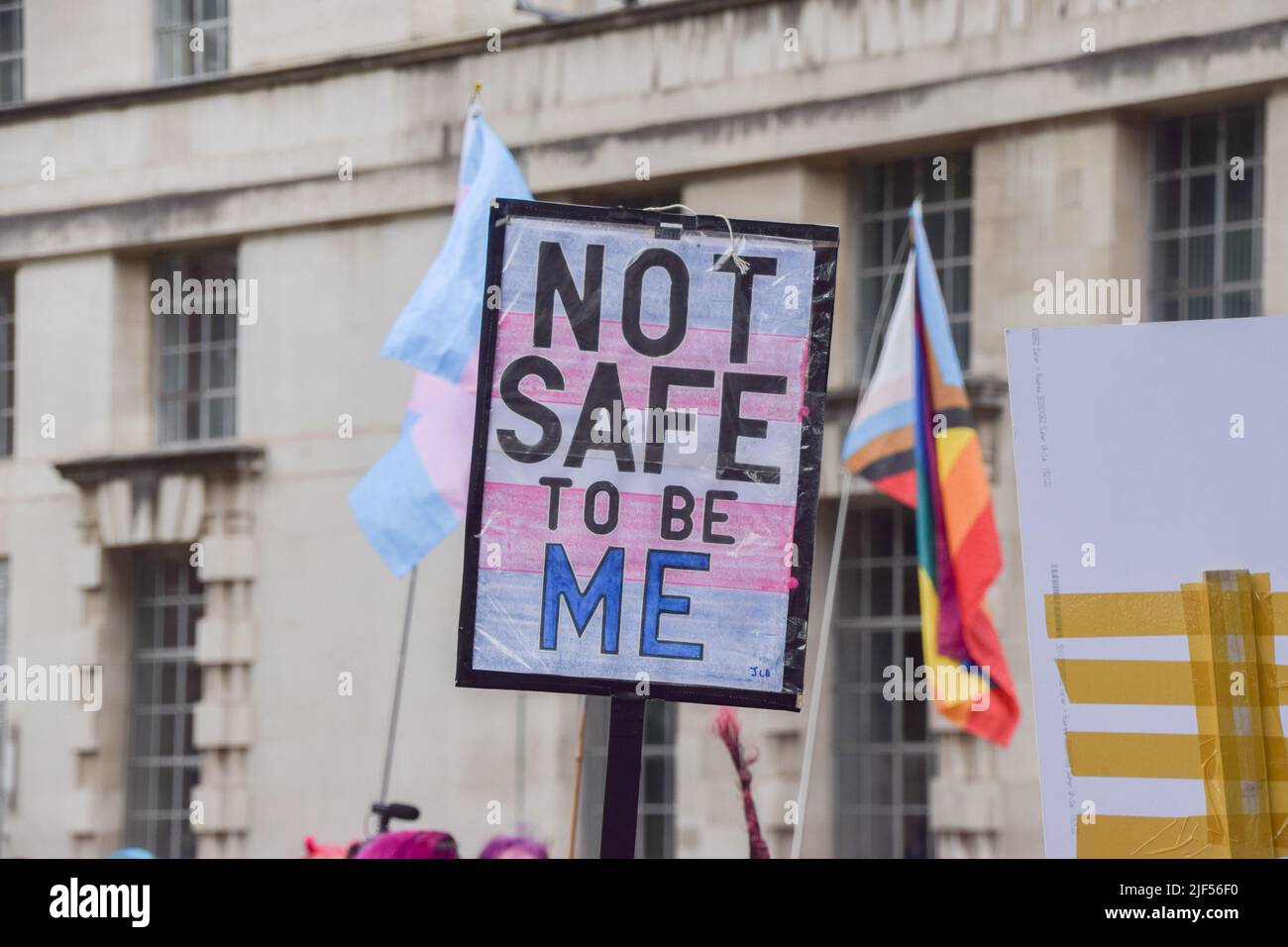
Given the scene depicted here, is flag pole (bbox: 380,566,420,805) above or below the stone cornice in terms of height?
below

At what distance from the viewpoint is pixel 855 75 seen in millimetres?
18812

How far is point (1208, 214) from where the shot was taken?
1750cm

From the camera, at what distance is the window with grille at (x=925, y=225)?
1861 centimetres

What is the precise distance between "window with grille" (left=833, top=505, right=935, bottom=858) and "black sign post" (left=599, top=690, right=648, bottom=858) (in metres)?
13.7

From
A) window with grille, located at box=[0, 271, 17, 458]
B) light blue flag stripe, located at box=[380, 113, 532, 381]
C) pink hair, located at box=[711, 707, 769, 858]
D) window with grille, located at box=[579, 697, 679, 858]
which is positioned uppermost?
window with grille, located at box=[0, 271, 17, 458]

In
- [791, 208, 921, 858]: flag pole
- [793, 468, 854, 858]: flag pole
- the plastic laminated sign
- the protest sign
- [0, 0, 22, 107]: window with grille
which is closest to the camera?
the protest sign

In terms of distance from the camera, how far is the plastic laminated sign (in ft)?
17.3

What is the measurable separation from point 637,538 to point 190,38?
1915 centimetres

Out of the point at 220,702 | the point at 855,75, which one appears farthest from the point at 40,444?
the point at 855,75

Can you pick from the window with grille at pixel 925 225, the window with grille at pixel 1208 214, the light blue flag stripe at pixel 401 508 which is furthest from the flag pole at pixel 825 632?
the light blue flag stripe at pixel 401 508

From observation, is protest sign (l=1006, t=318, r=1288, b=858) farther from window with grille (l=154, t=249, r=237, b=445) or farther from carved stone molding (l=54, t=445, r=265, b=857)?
window with grille (l=154, t=249, r=237, b=445)

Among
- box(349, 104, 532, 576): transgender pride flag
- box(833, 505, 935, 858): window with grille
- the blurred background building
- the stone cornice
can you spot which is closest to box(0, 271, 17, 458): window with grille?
the blurred background building

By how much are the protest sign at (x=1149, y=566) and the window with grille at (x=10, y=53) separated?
68.5 feet

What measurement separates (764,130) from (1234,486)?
14.7m
